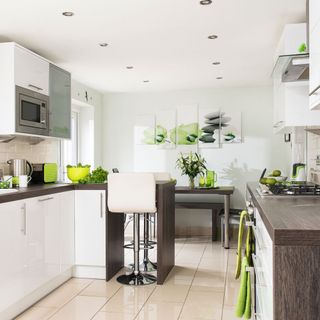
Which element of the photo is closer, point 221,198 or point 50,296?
point 50,296

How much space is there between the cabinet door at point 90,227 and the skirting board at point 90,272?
0.06 m

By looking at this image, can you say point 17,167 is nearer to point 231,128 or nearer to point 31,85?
point 31,85

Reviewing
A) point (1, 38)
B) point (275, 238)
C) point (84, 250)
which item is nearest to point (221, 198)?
point (84, 250)

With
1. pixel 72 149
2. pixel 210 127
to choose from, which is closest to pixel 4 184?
pixel 72 149

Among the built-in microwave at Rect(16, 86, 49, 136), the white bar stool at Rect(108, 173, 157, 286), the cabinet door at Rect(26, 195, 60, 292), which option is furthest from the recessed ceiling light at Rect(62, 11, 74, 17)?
the cabinet door at Rect(26, 195, 60, 292)

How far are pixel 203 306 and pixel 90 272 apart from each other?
1.27m

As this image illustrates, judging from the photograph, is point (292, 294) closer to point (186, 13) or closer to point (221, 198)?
point (186, 13)

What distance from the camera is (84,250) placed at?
13.1 ft

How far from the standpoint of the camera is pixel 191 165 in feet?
20.1

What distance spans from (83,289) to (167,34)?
240 cm

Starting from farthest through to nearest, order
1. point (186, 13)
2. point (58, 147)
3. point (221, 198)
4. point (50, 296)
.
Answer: point (221, 198), point (58, 147), point (50, 296), point (186, 13)

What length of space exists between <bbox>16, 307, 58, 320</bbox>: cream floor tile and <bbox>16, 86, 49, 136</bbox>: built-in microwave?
1536 millimetres

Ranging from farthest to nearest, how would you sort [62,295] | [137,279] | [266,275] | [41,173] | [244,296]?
[41,173] → [137,279] → [62,295] → [244,296] → [266,275]

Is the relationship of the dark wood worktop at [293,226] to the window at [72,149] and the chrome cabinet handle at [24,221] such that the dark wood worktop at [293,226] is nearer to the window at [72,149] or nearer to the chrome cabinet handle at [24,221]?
the chrome cabinet handle at [24,221]
